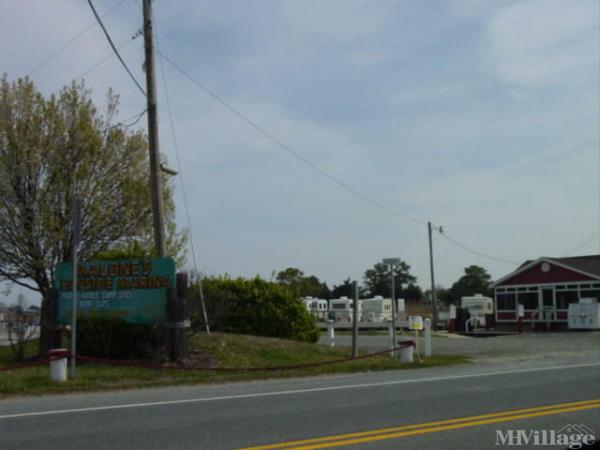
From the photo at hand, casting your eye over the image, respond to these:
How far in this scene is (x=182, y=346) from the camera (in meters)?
15.8

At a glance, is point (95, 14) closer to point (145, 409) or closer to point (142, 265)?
point (142, 265)

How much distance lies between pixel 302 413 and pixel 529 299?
32.4 m

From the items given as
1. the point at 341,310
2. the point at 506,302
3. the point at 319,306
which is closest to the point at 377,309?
the point at 341,310

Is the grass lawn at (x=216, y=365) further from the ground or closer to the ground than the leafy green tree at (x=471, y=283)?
closer to the ground

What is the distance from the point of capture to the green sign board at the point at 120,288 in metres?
16.1

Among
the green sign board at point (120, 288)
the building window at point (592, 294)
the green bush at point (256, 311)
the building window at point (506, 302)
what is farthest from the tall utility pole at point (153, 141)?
the building window at point (506, 302)

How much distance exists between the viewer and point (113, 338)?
16.3 m

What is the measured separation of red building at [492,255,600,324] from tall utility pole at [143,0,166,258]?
26246 mm

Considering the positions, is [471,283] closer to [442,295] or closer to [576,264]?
[442,295]

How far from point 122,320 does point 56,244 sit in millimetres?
3766

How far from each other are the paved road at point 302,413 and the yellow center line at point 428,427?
0.07 feet

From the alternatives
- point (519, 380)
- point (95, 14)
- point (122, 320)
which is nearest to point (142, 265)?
point (122, 320)

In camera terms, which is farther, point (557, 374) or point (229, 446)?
point (557, 374)

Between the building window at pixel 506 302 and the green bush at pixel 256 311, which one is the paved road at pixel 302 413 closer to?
the green bush at pixel 256 311
